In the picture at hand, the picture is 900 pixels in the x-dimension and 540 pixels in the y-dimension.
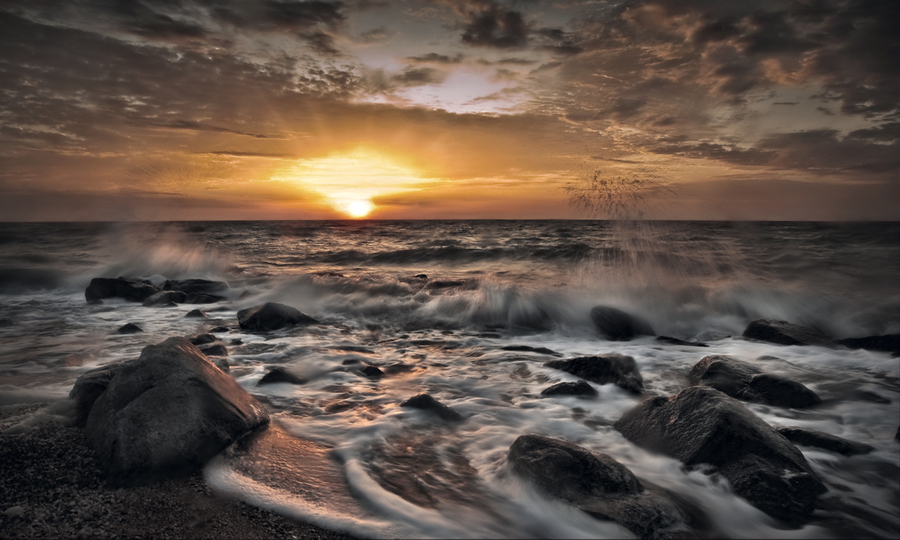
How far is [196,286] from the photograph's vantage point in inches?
476

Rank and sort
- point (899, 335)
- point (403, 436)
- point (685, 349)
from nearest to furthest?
point (403, 436) < point (899, 335) < point (685, 349)

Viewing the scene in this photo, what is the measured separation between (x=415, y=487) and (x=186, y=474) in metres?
1.47

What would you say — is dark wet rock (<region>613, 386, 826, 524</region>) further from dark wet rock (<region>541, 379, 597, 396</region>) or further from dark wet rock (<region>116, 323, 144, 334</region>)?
dark wet rock (<region>116, 323, 144, 334</region>)

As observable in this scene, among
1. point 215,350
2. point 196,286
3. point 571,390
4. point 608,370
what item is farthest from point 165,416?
point 196,286

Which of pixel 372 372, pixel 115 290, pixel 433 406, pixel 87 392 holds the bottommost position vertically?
pixel 372 372

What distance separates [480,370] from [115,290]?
9971mm

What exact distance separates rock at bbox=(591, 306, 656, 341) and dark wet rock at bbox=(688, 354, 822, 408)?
2.68 m

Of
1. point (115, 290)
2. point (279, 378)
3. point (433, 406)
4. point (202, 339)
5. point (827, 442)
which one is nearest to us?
point (827, 442)

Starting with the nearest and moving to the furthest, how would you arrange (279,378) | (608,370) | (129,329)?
(279,378), (608,370), (129,329)

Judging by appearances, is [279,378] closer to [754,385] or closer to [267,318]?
[267,318]

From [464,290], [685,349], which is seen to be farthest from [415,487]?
[464,290]

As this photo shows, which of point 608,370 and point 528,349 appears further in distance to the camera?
point 528,349

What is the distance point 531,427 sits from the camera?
3.92 meters

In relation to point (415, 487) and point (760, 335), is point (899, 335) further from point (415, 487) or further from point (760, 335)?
point (415, 487)
